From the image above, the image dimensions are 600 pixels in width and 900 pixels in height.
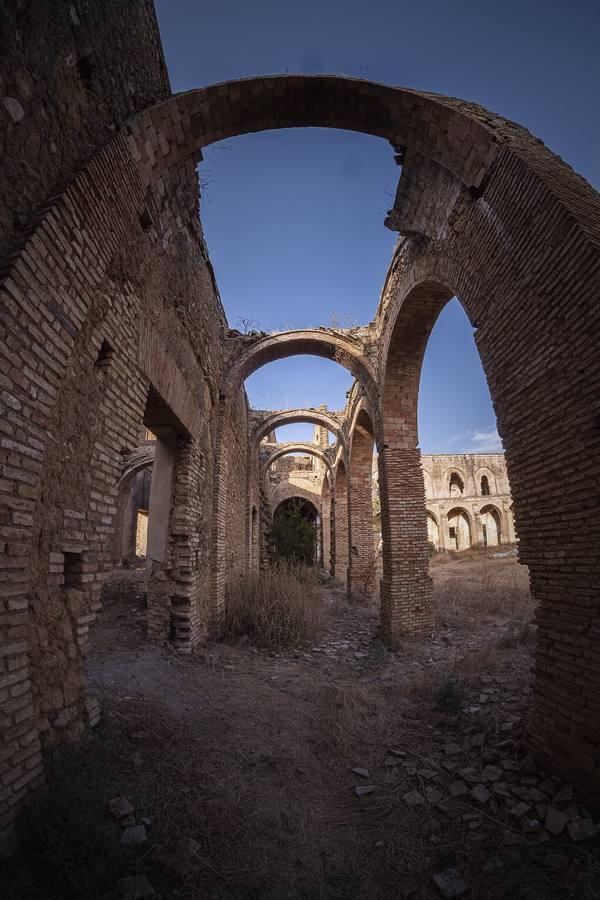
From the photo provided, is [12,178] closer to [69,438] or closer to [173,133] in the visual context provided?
[69,438]

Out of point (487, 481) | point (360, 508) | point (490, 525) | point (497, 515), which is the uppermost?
point (487, 481)

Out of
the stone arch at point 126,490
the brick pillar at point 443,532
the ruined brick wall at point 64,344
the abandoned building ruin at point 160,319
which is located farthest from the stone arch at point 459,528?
the ruined brick wall at point 64,344

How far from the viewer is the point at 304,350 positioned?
11.4 meters

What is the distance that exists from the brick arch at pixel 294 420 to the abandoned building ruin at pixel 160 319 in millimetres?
8906

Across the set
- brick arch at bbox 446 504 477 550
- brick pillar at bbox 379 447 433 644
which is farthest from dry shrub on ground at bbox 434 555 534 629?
brick arch at bbox 446 504 477 550

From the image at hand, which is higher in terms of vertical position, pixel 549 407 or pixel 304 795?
pixel 549 407

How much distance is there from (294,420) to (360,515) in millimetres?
4569

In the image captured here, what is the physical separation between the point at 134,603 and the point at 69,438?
5492mm

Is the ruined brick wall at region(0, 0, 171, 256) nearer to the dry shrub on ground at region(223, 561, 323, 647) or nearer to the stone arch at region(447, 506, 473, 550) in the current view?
the dry shrub on ground at region(223, 561, 323, 647)

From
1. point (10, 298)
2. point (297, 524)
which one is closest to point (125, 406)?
point (10, 298)

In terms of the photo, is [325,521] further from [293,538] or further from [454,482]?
[454,482]

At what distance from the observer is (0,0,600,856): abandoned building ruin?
247 cm

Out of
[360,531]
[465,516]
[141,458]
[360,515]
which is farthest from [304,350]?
[465,516]

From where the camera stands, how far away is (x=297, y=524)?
16.7 m
